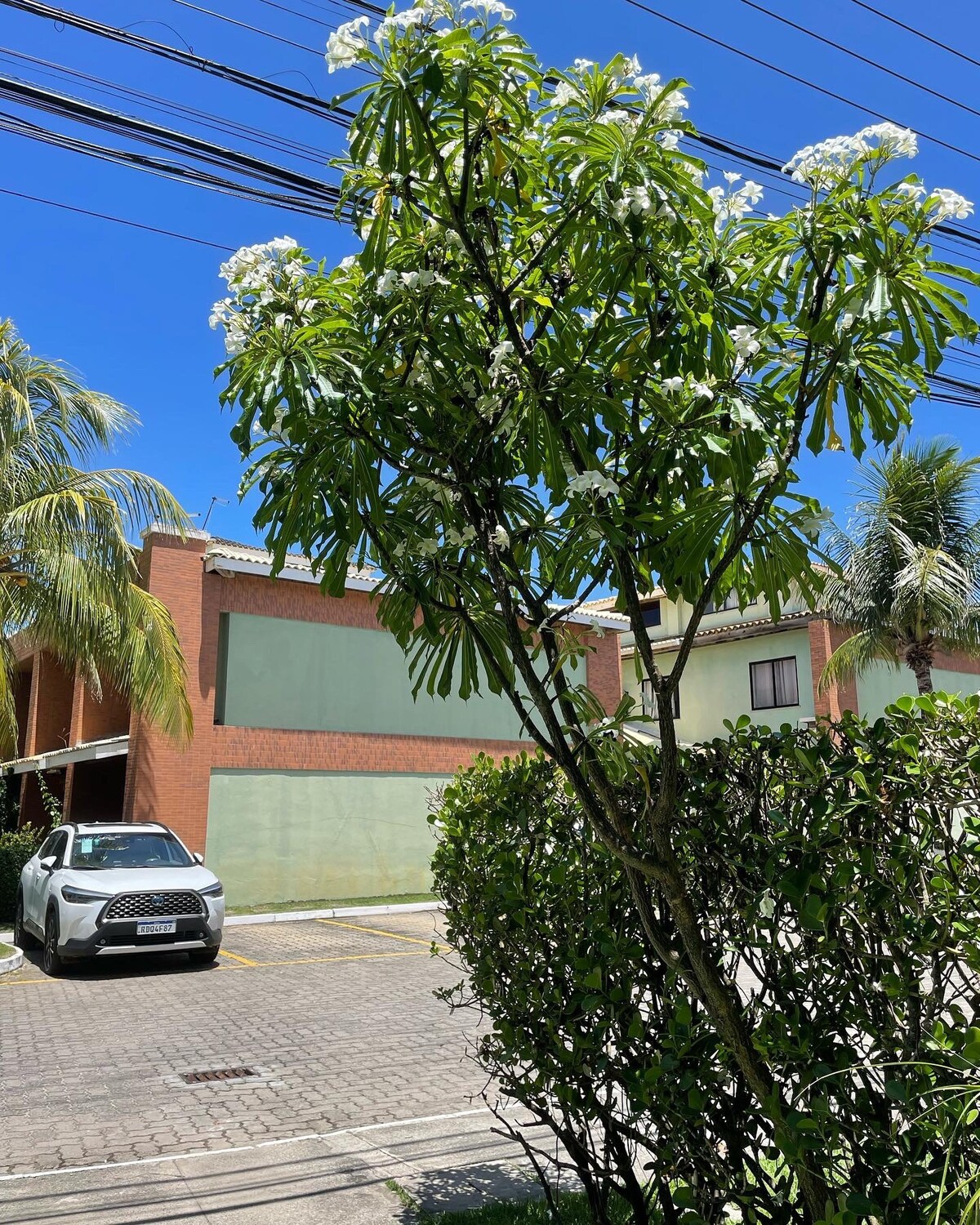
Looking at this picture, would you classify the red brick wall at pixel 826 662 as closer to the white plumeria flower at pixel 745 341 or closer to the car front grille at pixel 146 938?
the car front grille at pixel 146 938

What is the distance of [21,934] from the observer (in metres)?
15.5

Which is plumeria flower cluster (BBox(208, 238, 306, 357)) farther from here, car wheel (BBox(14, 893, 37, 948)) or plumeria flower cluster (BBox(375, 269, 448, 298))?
car wheel (BBox(14, 893, 37, 948))

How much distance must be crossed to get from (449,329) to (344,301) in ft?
1.37

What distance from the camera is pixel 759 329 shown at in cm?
310

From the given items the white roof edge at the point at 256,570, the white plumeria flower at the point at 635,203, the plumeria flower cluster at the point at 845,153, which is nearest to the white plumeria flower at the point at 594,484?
the white plumeria flower at the point at 635,203

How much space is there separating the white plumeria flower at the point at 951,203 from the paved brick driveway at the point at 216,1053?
613 cm

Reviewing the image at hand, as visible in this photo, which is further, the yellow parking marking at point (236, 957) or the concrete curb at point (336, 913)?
the concrete curb at point (336, 913)

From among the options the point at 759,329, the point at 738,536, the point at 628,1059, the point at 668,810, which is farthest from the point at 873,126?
the point at 628,1059

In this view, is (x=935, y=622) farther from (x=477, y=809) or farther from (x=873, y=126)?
(x=873, y=126)

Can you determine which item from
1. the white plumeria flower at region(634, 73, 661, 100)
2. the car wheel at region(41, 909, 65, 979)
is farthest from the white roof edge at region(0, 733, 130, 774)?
the white plumeria flower at region(634, 73, 661, 100)

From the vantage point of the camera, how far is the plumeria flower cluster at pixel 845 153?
2854 mm

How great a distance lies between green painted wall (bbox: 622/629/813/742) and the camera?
97.7ft

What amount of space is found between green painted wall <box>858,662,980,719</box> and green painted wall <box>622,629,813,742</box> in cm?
163

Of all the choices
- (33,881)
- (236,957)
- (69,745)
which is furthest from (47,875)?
(69,745)
